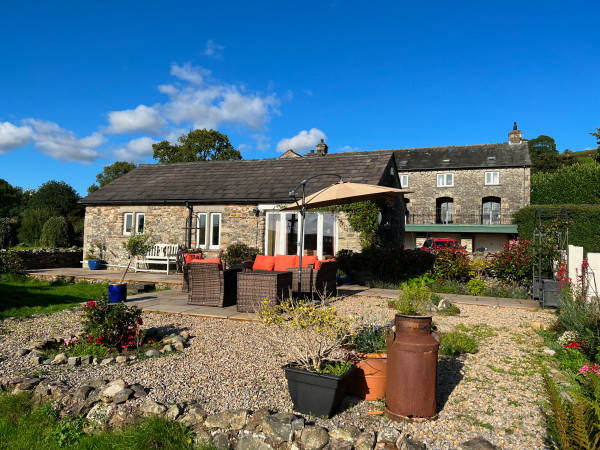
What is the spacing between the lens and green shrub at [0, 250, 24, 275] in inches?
496

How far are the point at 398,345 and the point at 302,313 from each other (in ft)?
3.26

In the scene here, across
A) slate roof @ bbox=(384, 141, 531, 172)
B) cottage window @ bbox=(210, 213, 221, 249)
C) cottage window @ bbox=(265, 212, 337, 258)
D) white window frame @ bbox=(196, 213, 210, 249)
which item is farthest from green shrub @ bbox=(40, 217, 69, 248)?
slate roof @ bbox=(384, 141, 531, 172)

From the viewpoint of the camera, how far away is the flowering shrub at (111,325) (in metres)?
5.45

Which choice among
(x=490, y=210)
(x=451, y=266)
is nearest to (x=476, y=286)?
(x=451, y=266)

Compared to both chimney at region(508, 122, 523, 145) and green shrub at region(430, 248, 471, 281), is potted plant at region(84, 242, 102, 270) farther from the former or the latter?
chimney at region(508, 122, 523, 145)

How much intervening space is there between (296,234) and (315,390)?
1097cm

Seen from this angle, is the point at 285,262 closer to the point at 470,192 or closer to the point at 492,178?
the point at 470,192

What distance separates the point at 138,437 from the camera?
10.8ft

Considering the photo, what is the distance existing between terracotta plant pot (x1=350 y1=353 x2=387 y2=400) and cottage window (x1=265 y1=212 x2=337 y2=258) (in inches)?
384

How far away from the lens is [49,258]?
17375 mm

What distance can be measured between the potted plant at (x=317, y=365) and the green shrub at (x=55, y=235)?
24505 mm

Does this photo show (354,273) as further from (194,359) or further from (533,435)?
(533,435)

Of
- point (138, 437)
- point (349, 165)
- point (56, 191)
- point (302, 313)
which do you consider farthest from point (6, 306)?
point (56, 191)

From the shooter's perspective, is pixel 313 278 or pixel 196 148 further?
pixel 196 148
